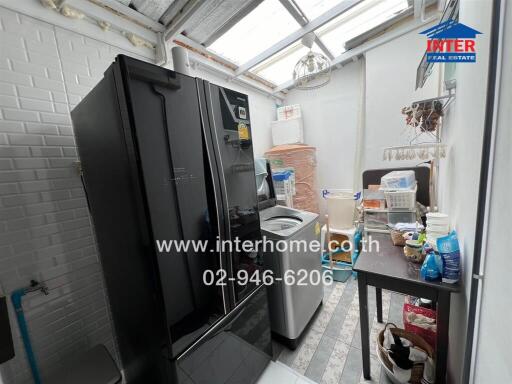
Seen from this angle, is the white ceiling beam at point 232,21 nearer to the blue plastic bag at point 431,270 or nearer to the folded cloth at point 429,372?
the blue plastic bag at point 431,270

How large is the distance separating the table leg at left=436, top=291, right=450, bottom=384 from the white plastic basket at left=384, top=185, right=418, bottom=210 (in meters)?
1.05

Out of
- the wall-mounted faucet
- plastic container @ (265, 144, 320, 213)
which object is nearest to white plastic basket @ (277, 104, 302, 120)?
plastic container @ (265, 144, 320, 213)

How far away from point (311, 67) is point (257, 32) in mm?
669

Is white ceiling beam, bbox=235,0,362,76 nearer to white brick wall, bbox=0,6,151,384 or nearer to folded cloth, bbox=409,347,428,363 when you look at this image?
white brick wall, bbox=0,6,151,384

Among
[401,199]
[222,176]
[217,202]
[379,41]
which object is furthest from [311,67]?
[217,202]

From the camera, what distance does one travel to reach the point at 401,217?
195 centimetres

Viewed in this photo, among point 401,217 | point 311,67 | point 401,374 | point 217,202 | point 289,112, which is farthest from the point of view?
point 289,112

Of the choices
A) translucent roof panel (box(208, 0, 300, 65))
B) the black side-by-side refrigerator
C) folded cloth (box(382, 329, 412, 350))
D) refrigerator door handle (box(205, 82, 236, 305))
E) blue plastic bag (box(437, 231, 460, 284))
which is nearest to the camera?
the black side-by-side refrigerator

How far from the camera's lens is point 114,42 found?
1.63m

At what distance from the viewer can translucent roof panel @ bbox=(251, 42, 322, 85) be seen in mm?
2594

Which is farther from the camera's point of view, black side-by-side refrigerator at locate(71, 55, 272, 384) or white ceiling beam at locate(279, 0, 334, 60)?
white ceiling beam at locate(279, 0, 334, 60)

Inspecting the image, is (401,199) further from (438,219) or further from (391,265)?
(391,265)

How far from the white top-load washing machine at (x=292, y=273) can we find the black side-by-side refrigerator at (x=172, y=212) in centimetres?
32

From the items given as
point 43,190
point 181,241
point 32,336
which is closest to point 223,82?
point 43,190
